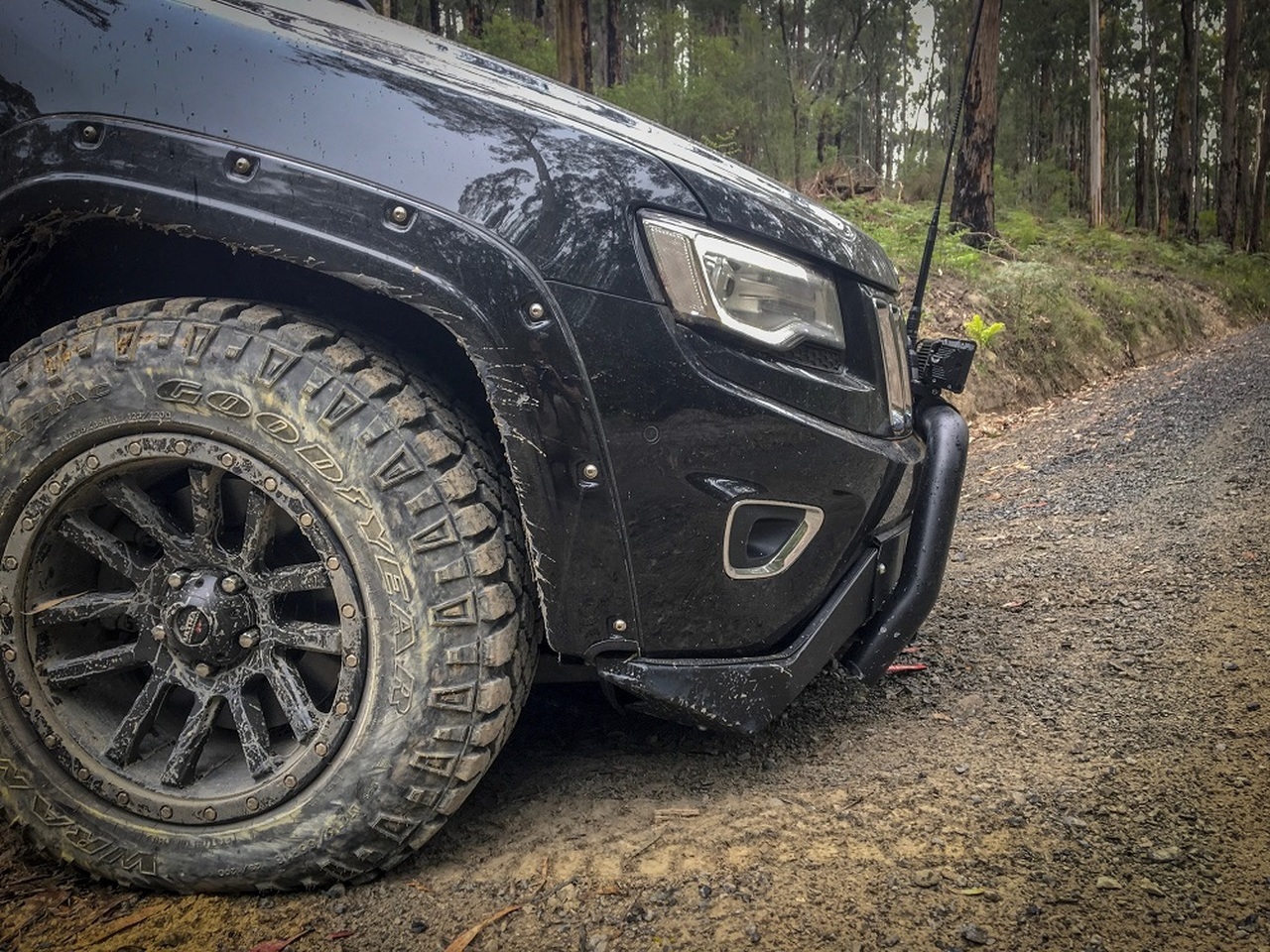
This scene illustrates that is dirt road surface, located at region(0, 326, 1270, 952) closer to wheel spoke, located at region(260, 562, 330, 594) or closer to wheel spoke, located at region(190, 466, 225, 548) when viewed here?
wheel spoke, located at region(260, 562, 330, 594)

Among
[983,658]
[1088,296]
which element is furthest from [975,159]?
[983,658]

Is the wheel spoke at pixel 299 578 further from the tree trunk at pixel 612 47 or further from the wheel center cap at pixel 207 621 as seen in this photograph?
the tree trunk at pixel 612 47

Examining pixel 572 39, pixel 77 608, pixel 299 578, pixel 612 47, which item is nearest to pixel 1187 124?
pixel 612 47

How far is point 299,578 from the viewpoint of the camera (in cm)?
171

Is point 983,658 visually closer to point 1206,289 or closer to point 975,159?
point 975,159

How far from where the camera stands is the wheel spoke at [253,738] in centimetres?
171

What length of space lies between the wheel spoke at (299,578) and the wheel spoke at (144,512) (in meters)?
0.20

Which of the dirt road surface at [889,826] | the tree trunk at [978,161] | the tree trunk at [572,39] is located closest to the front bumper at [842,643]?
the dirt road surface at [889,826]

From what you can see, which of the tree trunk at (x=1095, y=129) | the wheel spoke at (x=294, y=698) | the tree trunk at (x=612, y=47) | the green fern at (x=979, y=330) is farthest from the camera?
the tree trunk at (x=1095, y=129)

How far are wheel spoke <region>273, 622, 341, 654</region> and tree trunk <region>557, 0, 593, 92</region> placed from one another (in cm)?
1001

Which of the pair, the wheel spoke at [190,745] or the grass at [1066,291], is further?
the grass at [1066,291]

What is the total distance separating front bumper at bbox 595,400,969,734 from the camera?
5.75 feet

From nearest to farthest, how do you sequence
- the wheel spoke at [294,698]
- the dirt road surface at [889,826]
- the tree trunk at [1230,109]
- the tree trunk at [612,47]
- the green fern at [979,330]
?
the dirt road surface at [889,826] → the wheel spoke at [294,698] → the green fern at [979,330] → the tree trunk at [612,47] → the tree trunk at [1230,109]

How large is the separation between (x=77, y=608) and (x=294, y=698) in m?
0.49
